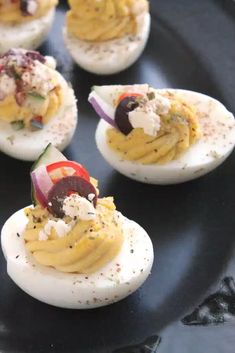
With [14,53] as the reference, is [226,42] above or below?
above

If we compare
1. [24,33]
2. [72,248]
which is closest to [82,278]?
[72,248]

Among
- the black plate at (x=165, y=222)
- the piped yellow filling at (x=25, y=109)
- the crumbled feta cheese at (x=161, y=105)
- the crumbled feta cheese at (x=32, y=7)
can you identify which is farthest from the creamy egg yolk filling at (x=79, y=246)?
the crumbled feta cheese at (x=32, y=7)

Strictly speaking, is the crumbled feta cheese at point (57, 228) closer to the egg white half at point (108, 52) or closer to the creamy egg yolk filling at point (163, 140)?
the creamy egg yolk filling at point (163, 140)

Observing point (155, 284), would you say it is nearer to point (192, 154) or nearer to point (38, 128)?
point (192, 154)

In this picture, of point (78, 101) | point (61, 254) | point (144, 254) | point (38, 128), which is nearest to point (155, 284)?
point (144, 254)

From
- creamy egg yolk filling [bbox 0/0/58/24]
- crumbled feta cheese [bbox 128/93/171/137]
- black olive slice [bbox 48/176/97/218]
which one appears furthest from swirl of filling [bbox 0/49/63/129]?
black olive slice [bbox 48/176/97/218]
